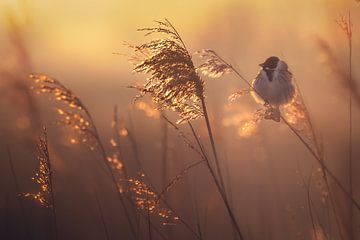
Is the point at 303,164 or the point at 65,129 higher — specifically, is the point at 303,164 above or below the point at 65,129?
above

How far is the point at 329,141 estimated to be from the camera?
3.72 meters

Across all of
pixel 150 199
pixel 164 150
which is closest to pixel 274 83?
pixel 150 199

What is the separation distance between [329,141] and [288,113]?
37.4 inches

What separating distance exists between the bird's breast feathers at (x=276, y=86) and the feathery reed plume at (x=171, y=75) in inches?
13.8

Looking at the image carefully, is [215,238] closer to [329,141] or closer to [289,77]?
[329,141]

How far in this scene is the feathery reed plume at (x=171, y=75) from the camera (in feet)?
8.06

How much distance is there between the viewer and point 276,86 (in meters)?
2.68

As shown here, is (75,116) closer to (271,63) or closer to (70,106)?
(70,106)

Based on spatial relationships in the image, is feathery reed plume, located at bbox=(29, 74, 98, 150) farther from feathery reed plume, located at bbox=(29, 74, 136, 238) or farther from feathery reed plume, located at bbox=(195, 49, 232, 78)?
feathery reed plume, located at bbox=(195, 49, 232, 78)

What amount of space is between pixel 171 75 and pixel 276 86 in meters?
0.56

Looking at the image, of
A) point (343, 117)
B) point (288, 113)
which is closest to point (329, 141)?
point (343, 117)

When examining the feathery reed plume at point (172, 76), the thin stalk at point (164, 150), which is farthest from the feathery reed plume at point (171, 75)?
the thin stalk at point (164, 150)

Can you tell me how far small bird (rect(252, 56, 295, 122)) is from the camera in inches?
104

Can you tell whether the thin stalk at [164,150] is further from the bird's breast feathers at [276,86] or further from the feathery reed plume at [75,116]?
the bird's breast feathers at [276,86]
